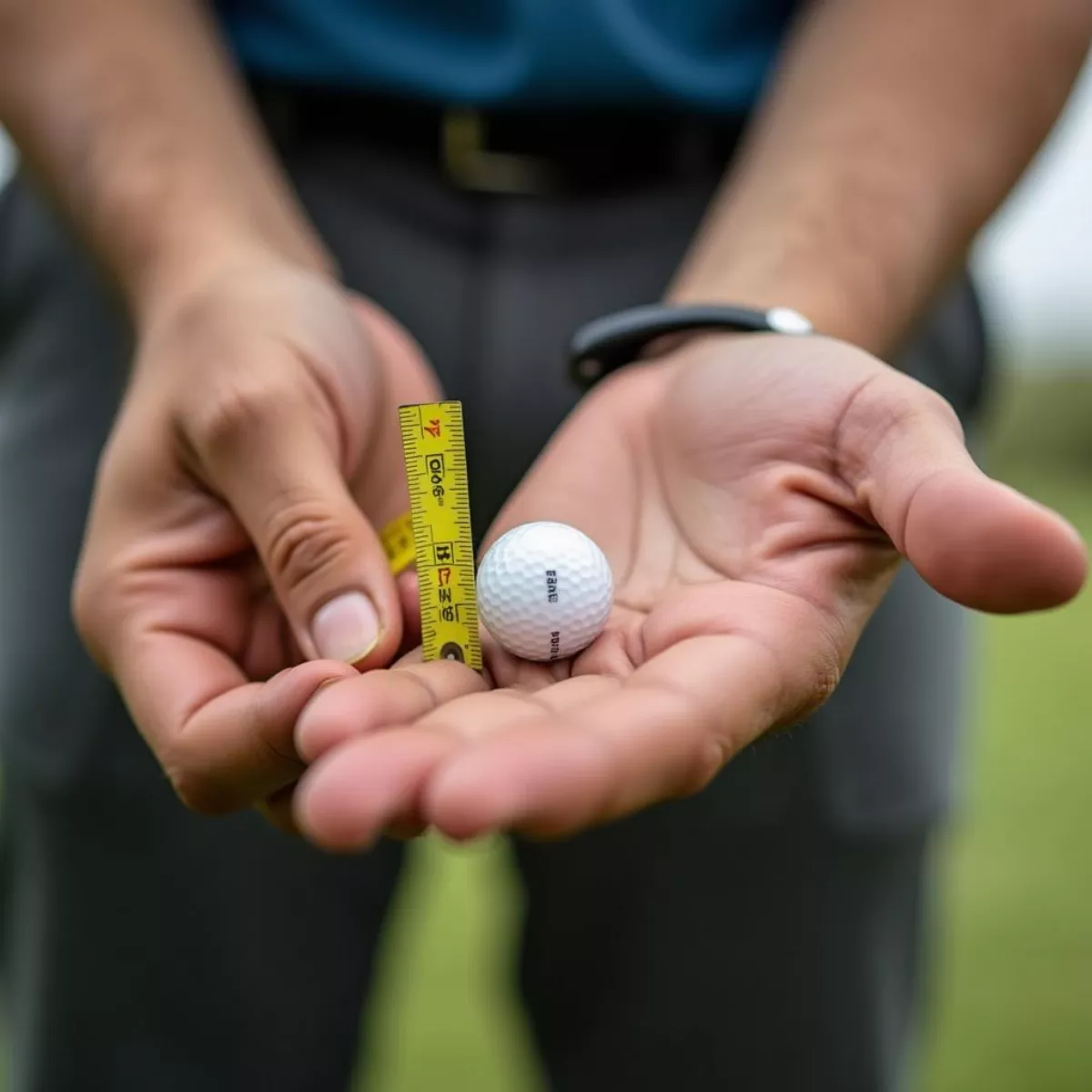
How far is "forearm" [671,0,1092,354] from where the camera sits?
2102 mm

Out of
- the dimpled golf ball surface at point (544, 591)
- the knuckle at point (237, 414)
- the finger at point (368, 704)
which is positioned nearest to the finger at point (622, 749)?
the finger at point (368, 704)

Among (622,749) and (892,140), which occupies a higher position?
(892,140)

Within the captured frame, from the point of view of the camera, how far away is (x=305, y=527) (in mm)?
1620

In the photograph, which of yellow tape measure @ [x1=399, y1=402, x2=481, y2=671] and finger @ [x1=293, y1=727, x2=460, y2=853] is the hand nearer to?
yellow tape measure @ [x1=399, y1=402, x2=481, y2=671]

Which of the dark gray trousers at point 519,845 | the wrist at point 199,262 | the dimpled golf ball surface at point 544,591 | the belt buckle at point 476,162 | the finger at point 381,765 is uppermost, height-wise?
the belt buckle at point 476,162

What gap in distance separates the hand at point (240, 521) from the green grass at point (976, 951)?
1.08 m

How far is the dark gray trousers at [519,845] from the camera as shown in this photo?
219cm

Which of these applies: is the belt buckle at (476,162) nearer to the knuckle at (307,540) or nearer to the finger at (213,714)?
the knuckle at (307,540)

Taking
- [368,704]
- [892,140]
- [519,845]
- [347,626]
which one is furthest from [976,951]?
[368,704]

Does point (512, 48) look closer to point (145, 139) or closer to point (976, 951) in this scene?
point (145, 139)

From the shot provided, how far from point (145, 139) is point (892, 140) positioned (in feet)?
4.20

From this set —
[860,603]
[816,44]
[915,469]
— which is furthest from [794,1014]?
[816,44]

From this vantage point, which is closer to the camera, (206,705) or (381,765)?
(381,765)

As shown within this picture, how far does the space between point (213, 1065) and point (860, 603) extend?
4.77ft
